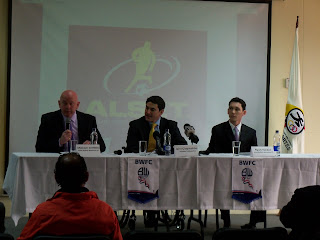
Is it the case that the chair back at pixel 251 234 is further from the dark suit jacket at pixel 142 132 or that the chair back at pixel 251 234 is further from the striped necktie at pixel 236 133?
the striped necktie at pixel 236 133

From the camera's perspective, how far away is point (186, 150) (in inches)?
154

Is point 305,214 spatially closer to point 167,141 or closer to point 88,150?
point 88,150

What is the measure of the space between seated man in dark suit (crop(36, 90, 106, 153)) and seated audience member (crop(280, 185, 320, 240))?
104 inches

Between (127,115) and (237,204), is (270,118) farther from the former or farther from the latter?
(237,204)

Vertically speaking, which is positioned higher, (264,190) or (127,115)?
(127,115)

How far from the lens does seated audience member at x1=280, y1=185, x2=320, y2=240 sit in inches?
71.9

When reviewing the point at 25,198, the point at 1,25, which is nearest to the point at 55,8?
the point at 1,25

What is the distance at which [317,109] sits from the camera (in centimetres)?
614

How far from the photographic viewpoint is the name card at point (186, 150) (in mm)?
3883

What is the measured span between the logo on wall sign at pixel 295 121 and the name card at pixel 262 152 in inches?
68.3

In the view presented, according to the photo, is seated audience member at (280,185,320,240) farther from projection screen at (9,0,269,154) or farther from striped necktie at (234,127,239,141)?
projection screen at (9,0,269,154)

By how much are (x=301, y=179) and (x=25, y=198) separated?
7.64 feet

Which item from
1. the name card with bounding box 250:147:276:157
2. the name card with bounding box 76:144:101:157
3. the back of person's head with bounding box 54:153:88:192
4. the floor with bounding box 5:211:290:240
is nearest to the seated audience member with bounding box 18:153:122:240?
the back of person's head with bounding box 54:153:88:192

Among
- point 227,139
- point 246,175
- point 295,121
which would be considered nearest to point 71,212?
point 246,175
